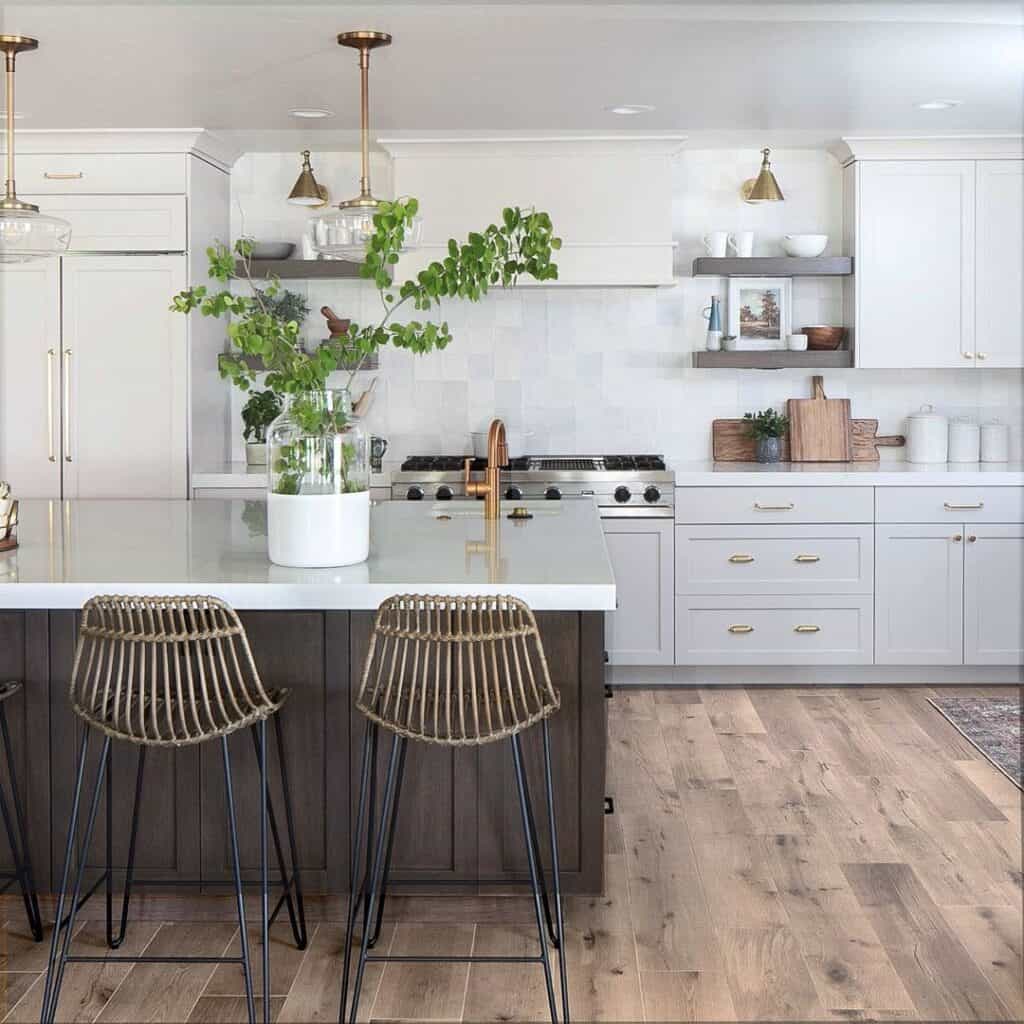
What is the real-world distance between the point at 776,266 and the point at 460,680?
3.78 metres

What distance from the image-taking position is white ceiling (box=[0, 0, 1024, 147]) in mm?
3668

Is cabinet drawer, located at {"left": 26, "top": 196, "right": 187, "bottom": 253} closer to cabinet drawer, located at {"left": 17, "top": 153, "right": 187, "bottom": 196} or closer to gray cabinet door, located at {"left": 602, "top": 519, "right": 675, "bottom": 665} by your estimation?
cabinet drawer, located at {"left": 17, "top": 153, "right": 187, "bottom": 196}

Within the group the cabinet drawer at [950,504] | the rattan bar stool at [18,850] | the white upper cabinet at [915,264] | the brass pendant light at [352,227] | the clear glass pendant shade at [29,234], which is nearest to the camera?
the rattan bar stool at [18,850]

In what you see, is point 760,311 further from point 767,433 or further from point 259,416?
point 259,416

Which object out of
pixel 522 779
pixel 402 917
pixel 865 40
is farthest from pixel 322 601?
pixel 865 40

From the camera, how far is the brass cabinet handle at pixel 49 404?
5648 millimetres

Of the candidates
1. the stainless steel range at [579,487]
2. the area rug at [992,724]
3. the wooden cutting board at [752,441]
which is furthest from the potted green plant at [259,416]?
the area rug at [992,724]

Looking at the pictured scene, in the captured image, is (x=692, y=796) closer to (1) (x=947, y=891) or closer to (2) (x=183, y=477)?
(1) (x=947, y=891)

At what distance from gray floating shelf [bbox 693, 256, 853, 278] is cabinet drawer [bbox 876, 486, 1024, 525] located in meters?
1.07

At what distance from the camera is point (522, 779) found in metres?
2.87

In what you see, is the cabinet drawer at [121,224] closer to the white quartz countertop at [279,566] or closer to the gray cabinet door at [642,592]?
the white quartz countertop at [279,566]

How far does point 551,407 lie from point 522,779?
356 cm

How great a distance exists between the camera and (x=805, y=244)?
593 cm

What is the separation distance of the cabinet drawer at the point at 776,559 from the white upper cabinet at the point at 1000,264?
3.65 ft
